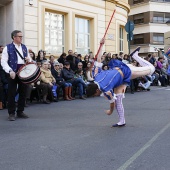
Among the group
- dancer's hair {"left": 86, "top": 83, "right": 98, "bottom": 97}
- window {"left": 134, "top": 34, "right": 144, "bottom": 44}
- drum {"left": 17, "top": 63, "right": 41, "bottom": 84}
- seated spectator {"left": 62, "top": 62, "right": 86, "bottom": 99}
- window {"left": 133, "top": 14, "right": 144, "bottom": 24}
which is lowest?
dancer's hair {"left": 86, "top": 83, "right": 98, "bottom": 97}

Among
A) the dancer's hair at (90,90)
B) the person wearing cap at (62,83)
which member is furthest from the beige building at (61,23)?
the dancer's hair at (90,90)

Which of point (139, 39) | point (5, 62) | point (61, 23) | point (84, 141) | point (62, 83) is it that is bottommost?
point (84, 141)

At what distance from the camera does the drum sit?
7915 millimetres

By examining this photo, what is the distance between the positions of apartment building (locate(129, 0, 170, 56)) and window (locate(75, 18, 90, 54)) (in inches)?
1206

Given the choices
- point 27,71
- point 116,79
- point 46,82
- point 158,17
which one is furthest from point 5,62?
point 158,17

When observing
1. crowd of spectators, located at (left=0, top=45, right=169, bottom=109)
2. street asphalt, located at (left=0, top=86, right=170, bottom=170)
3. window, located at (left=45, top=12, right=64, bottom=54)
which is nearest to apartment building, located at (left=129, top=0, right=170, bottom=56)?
window, located at (left=45, top=12, right=64, bottom=54)

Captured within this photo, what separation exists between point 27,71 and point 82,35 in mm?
11564

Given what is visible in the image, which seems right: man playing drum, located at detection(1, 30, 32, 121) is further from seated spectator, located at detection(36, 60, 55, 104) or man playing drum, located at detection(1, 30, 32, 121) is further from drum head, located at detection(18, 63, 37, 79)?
seated spectator, located at detection(36, 60, 55, 104)

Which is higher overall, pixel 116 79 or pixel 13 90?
pixel 116 79

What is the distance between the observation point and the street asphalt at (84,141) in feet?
15.1

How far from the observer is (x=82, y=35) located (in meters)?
19.3

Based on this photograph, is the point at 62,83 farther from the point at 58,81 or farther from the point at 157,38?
the point at 157,38

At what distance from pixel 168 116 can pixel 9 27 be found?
9.42 m

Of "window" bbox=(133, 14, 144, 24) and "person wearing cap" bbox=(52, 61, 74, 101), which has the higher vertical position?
"window" bbox=(133, 14, 144, 24)
